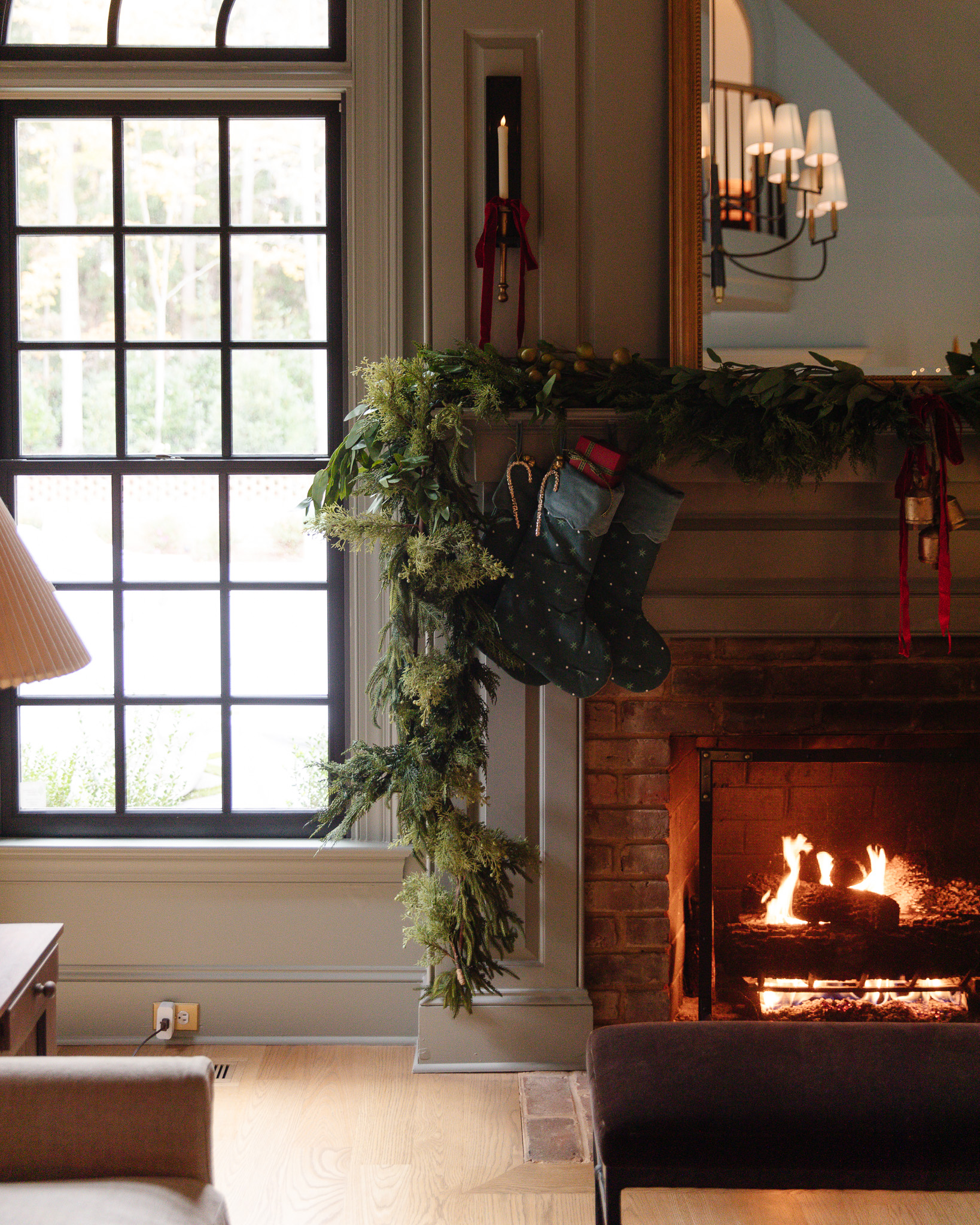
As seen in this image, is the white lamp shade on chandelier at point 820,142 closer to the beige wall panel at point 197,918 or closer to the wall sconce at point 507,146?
the wall sconce at point 507,146

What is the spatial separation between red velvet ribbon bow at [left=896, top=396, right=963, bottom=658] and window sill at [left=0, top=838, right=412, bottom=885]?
53.3 inches

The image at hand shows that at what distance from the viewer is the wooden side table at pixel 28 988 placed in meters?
1.56

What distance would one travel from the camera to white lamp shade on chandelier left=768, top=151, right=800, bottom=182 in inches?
83.8

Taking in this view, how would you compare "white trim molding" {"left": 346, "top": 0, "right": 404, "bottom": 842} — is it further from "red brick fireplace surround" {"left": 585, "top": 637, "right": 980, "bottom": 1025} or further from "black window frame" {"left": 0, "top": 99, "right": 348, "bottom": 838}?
"red brick fireplace surround" {"left": 585, "top": 637, "right": 980, "bottom": 1025}

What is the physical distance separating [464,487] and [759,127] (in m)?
1.02

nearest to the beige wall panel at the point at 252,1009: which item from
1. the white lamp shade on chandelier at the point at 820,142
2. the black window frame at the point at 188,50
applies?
the white lamp shade on chandelier at the point at 820,142

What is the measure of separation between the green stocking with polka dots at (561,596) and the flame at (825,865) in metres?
0.83

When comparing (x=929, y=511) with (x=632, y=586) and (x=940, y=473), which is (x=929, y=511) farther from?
(x=632, y=586)

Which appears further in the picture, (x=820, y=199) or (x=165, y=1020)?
(x=165, y=1020)

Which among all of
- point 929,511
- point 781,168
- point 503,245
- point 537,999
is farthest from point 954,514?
point 537,999

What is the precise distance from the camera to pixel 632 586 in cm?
207

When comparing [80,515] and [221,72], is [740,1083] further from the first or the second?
[221,72]

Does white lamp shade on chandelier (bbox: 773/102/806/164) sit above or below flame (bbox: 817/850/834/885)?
above

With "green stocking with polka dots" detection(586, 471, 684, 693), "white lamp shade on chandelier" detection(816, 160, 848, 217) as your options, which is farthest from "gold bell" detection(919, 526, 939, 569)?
"white lamp shade on chandelier" detection(816, 160, 848, 217)
